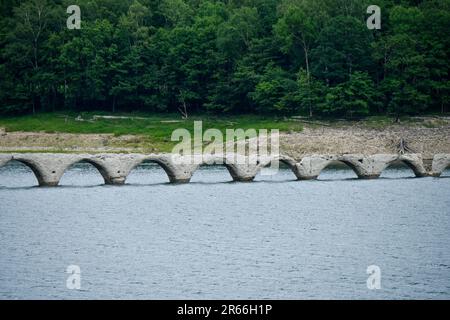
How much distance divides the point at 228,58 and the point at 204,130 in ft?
40.3

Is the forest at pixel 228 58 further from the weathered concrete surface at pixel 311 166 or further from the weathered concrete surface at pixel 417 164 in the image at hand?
the weathered concrete surface at pixel 311 166

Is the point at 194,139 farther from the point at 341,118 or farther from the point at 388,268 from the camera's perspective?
the point at 388,268

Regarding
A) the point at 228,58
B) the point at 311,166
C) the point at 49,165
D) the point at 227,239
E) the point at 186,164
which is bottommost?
the point at 227,239

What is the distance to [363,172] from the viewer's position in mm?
67812

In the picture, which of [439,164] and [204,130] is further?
[204,130]

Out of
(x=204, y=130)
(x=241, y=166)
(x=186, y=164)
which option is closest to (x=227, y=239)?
(x=186, y=164)

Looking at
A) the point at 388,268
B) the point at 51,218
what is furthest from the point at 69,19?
the point at 388,268

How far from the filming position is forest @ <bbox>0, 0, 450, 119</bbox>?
94.6m

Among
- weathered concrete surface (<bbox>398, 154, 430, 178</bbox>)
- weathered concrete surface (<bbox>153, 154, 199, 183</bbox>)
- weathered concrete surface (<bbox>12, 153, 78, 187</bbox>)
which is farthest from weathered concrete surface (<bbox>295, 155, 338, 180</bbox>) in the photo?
weathered concrete surface (<bbox>12, 153, 78, 187</bbox>)

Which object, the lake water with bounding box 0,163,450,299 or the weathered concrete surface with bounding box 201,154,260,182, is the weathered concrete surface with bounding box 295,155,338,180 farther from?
the weathered concrete surface with bounding box 201,154,260,182

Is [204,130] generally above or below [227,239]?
above

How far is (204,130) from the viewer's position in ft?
315

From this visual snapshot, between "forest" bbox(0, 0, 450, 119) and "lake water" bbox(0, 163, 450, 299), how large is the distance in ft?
90.0

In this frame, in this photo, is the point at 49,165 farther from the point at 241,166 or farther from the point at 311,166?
the point at 311,166
